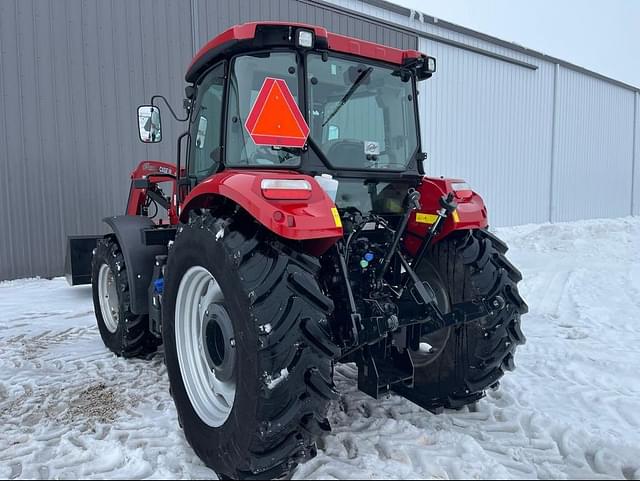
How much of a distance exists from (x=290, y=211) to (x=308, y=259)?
245 millimetres

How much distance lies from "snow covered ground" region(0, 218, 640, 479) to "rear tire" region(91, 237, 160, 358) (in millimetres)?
136

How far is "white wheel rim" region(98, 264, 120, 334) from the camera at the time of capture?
14.7 ft

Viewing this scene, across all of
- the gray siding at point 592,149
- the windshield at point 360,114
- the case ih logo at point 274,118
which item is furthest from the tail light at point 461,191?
the gray siding at point 592,149

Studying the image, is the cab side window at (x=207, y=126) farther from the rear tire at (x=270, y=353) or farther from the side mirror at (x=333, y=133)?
the rear tire at (x=270, y=353)

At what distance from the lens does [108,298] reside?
180 inches

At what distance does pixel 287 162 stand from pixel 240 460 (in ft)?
5.00

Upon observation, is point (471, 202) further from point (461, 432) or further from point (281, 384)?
point (281, 384)

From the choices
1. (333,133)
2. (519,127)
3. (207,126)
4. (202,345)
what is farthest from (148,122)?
(519,127)

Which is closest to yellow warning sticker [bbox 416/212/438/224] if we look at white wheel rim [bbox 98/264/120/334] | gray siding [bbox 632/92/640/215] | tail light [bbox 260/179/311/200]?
tail light [bbox 260/179/311/200]

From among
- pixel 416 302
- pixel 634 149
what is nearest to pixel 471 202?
pixel 416 302

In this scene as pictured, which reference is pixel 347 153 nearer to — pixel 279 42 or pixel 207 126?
pixel 279 42

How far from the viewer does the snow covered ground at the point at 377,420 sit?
2.45m

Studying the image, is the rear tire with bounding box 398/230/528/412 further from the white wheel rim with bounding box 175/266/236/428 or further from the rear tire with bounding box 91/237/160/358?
the rear tire with bounding box 91/237/160/358

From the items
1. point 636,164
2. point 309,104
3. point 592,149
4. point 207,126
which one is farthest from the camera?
point 636,164
